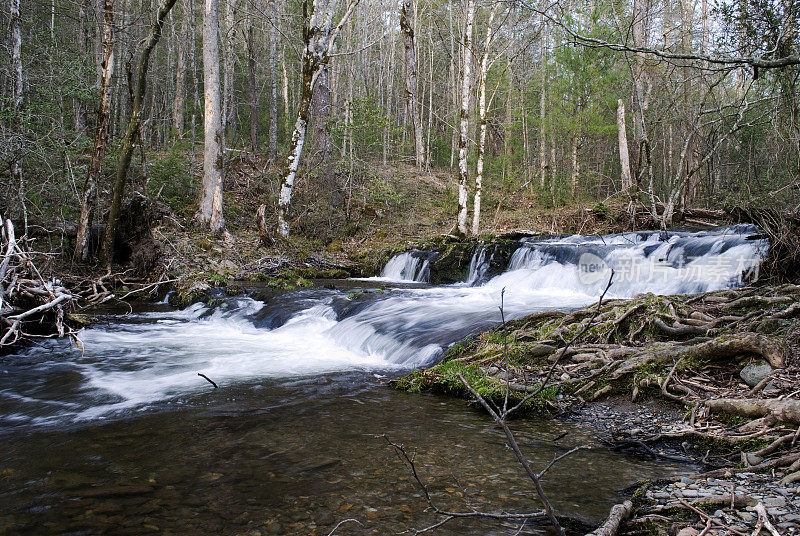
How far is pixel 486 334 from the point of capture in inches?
240

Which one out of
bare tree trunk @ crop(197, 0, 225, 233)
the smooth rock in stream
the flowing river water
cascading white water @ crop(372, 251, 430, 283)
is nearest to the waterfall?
cascading white water @ crop(372, 251, 430, 283)

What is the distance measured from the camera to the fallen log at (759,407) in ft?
10.6

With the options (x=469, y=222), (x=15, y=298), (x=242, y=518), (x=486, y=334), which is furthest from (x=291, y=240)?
(x=242, y=518)

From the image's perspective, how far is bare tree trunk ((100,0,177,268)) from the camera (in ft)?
36.8

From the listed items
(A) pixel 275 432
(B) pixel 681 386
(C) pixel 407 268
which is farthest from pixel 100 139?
(B) pixel 681 386

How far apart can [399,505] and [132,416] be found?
308cm

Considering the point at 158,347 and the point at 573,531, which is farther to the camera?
the point at 158,347

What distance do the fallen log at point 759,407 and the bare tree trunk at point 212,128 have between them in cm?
1391

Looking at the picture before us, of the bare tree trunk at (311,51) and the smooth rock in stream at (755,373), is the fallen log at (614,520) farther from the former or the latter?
the bare tree trunk at (311,51)

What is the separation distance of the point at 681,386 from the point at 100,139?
12.5m

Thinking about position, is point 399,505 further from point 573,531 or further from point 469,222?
point 469,222

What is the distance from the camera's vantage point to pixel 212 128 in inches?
571

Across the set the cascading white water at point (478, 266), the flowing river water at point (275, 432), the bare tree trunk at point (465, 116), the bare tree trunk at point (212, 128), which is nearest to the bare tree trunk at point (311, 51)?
the bare tree trunk at point (212, 128)

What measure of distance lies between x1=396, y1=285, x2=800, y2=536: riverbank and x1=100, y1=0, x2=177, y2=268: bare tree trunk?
9.55 metres
